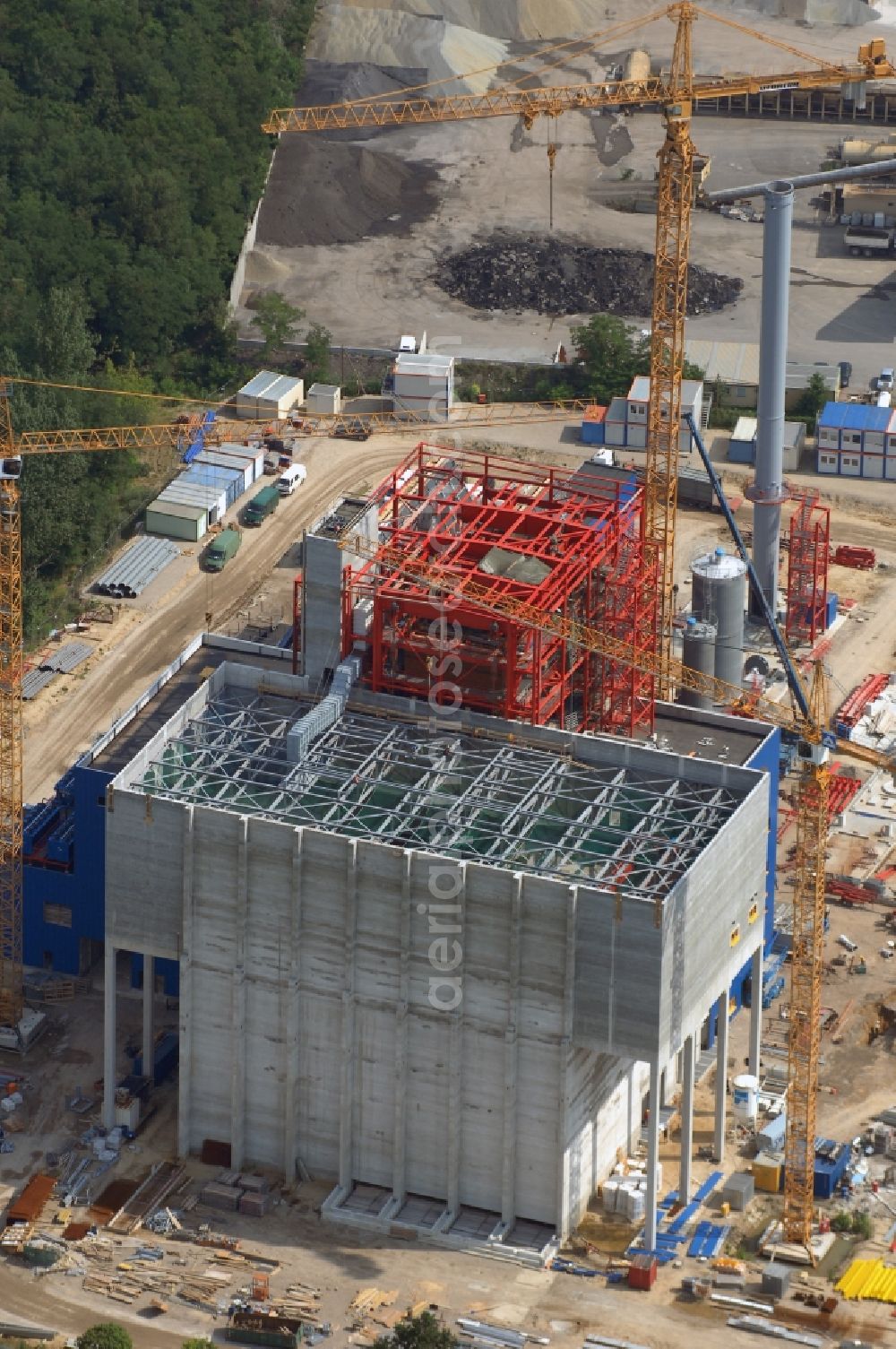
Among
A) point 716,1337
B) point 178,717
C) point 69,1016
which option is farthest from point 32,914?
point 716,1337

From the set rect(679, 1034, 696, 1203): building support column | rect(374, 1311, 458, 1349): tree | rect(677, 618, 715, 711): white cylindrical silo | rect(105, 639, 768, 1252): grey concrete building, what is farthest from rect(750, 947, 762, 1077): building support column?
rect(677, 618, 715, 711): white cylindrical silo

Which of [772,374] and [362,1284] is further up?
[772,374]

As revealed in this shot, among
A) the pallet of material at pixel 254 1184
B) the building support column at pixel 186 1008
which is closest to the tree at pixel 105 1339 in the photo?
the pallet of material at pixel 254 1184

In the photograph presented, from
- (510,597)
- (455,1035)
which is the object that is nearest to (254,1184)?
(455,1035)

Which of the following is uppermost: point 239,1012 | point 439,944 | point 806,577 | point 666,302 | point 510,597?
point 666,302

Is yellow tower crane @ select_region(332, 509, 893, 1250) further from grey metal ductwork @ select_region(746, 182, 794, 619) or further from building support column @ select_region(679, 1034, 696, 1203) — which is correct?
grey metal ductwork @ select_region(746, 182, 794, 619)

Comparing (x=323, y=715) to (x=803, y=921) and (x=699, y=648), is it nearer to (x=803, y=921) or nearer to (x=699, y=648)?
(x=803, y=921)

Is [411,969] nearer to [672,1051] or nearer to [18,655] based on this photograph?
[672,1051]
